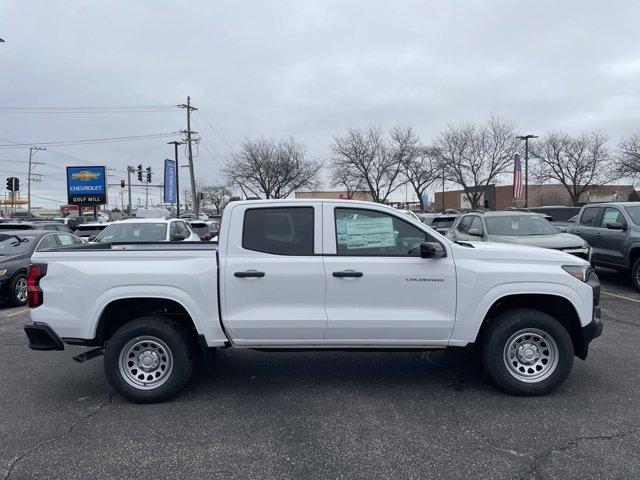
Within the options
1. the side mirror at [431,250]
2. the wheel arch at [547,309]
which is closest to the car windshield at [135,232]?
the side mirror at [431,250]

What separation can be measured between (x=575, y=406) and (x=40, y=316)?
4915mm

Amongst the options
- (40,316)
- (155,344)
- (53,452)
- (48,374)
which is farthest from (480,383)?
(48,374)

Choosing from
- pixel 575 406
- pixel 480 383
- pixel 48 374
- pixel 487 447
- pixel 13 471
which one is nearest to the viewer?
pixel 13 471

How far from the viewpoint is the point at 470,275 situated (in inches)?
181

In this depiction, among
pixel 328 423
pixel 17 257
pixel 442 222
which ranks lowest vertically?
pixel 328 423

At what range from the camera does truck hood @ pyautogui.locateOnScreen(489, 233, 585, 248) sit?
9.97 metres

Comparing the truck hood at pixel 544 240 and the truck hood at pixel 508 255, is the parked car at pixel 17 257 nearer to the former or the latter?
the truck hood at pixel 508 255

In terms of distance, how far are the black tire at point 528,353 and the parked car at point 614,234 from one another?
22.5 ft

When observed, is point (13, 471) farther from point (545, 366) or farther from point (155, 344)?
point (545, 366)

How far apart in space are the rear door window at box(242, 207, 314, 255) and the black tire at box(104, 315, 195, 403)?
3.65 ft

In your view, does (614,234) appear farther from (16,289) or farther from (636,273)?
(16,289)

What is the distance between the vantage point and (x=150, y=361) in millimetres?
4742

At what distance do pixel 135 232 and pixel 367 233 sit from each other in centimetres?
854

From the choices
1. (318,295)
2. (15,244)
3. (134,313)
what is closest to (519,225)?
(318,295)
